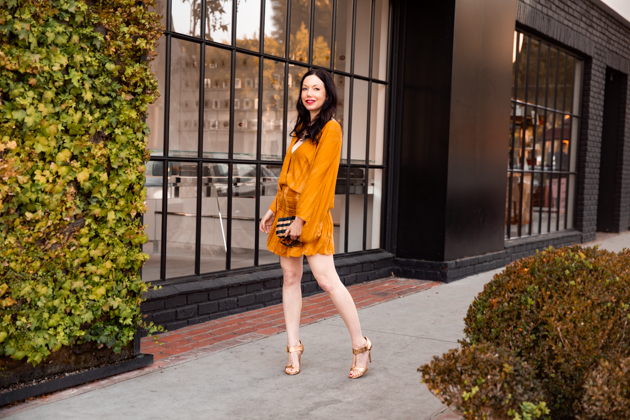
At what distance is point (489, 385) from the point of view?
2545 mm

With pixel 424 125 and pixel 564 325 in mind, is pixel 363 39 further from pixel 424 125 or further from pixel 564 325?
pixel 564 325

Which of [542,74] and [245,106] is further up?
[542,74]

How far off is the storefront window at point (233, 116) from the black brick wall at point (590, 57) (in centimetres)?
463

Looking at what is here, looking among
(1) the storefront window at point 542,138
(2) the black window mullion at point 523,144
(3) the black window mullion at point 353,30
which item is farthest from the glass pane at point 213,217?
(2) the black window mullion at point 523,144

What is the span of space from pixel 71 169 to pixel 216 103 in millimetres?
2350

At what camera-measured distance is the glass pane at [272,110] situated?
653cm

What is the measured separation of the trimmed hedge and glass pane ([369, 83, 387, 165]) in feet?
16.4

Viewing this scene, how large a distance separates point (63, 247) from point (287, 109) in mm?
3495

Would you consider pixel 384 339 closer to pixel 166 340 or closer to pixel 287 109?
pixel 166 340

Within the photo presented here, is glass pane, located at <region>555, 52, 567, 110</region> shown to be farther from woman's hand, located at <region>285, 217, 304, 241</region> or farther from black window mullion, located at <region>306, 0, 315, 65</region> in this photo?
woman's hand, located at <region>285, 217, 304, 241</region>

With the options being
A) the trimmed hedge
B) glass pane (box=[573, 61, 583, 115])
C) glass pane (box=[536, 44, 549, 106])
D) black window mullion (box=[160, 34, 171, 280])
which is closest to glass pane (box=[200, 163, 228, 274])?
black window mullion (box=[160, 34, 171, 280])

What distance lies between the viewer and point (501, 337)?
3000mm

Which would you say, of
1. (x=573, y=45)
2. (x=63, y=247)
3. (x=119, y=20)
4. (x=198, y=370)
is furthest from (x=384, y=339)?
(x=573, y=45)

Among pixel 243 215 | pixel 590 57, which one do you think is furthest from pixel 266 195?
pixel 590 57
